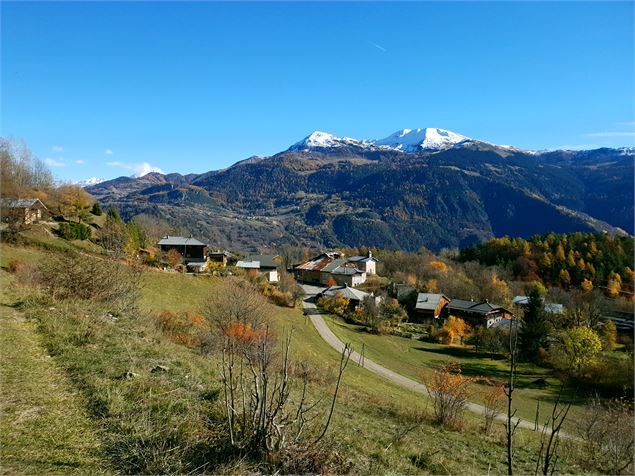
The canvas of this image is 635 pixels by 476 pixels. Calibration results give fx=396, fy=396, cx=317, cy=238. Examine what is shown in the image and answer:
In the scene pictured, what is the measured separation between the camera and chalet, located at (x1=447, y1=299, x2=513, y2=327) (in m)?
61.6

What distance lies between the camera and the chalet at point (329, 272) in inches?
3221

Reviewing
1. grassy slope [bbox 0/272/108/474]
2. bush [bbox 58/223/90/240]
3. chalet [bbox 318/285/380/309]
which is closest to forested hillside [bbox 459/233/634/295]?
chalet [bbox 318/285/380/309]

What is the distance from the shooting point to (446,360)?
4450cm

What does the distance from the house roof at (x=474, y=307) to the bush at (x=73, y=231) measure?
54.1 metres

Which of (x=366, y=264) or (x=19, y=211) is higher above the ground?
(x=19, y=211)

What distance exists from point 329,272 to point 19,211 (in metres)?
56.8

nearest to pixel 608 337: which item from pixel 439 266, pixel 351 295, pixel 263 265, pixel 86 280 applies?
pixel 351 295

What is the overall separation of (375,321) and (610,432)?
132 feet

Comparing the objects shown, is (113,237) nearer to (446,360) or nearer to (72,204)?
(446,360)

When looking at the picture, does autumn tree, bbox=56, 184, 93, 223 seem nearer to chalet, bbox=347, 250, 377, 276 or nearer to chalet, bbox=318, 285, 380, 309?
chalet, bbox=318, 285, 380, 309

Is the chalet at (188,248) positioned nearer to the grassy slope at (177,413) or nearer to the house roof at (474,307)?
the house roof at (474,307)

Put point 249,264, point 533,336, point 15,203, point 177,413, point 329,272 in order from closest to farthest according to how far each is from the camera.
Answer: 1. point 177,413
2. point 15,203
3. point 533,336
4. point 249,264
5. point 329,272

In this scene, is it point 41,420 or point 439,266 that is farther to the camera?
point 439,266

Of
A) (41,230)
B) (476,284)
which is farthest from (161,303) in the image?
(476,284)
